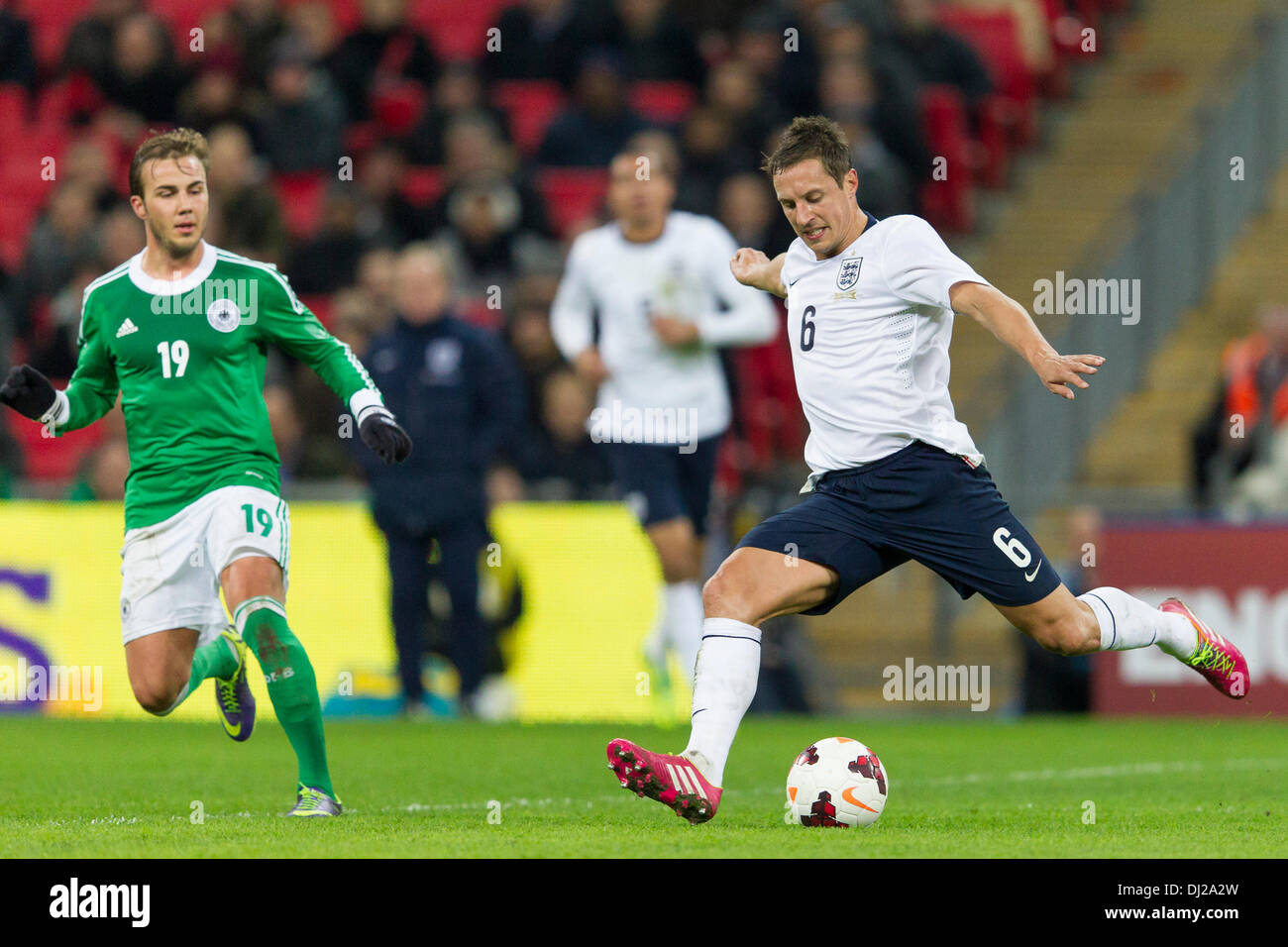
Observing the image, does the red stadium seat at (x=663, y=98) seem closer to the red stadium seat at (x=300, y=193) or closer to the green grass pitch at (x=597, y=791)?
the red stadium seat at (x=300, y=193)

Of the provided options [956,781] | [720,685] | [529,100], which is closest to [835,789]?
[720,685]

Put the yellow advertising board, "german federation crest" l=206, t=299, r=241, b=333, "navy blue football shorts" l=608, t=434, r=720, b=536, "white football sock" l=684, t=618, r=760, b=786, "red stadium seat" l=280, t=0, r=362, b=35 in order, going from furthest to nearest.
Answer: "red stadium seat" l=280, t=0, r=362, b=35, the yellow advertising board, "navy blue football shorts" l=608, t=434, r=720, b=536, "german federation crest" l=206, t=299, r=241, b=333, "white football sock" l=684, t=618, r=760, b=786

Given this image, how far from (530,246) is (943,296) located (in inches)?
365

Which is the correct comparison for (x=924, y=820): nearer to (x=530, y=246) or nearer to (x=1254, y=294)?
(x=530, y=246)

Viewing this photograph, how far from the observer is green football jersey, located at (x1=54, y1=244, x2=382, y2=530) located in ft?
24.3

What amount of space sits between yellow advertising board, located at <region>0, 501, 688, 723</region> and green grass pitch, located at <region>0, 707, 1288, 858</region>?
55cm

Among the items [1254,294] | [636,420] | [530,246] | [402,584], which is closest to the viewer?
[636,420]

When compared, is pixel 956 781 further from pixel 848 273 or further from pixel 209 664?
pixel 209 664

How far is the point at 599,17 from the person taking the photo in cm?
1797

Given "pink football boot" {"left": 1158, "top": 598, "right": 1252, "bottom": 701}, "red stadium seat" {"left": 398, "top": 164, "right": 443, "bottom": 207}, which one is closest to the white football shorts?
"pink football boot" {"left": 1158, "top": 598, "right": 1252, "bottom": 701}

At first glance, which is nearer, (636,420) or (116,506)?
(636,420)

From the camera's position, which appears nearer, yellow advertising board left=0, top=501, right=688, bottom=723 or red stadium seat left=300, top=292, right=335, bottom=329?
yellow advertising board left=0, top=501, right=688, bottom=723

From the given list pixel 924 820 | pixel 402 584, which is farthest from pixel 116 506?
pixel 924 820

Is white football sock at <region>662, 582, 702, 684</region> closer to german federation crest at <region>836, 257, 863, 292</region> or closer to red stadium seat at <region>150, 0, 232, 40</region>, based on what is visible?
german federation crest at <region>836, 257, 863, 292</region>
